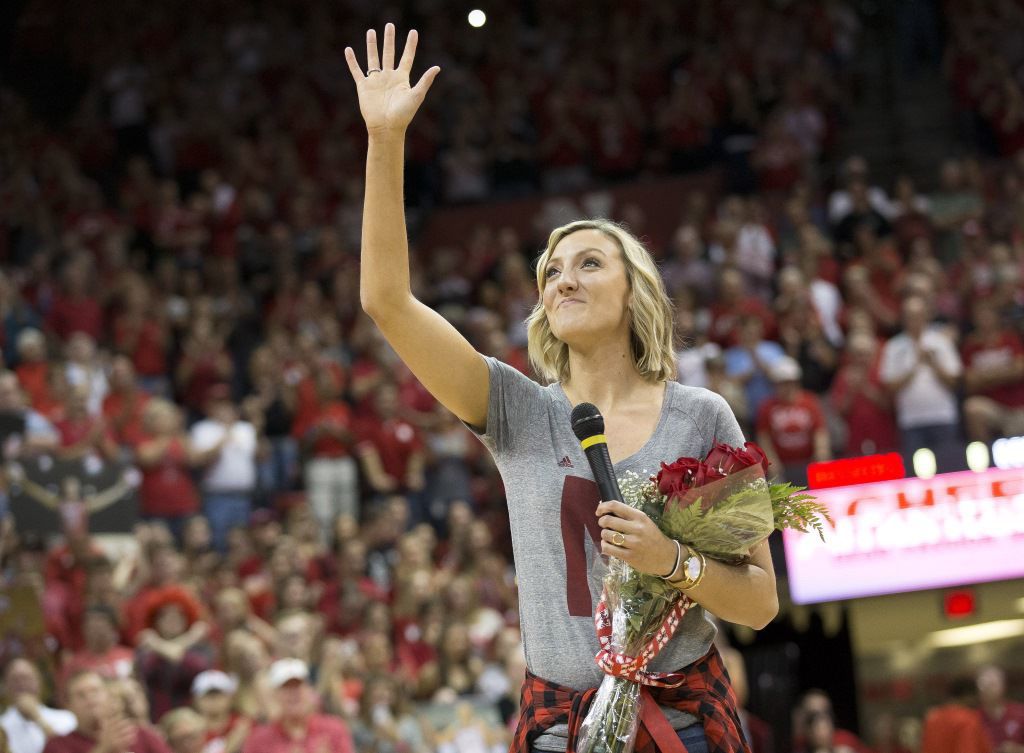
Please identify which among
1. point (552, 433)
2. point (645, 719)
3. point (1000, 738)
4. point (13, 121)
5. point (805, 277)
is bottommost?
point (1000, 738)

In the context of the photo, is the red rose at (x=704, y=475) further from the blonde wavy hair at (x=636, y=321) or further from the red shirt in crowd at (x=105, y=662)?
the red shirt in crowd at (x=105, y=662)

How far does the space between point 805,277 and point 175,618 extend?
5546mm

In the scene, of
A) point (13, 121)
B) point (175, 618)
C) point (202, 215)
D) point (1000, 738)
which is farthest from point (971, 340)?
point (13, 121)

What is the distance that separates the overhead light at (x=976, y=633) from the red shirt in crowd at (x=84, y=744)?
4.48 meters

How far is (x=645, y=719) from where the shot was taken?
97.5 inches

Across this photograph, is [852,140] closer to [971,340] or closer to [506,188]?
[506,188]

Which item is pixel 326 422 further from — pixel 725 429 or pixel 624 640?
pixel 624 640

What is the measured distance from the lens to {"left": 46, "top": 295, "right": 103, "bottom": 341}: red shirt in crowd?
35.1 feet

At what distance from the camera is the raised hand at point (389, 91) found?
2558 mm

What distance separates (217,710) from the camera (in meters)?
7.13

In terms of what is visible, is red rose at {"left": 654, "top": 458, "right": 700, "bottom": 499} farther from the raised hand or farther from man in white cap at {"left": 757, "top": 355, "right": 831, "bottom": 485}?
man in white cap at {"left": 757, "top": 355, "right": 831, "bottom": 485}

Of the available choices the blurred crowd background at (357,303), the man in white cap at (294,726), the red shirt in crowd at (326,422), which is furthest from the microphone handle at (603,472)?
the red shirt in crowd at (326,422)

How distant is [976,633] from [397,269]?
22.1 feet

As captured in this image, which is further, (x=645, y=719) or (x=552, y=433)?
(x=552, y=433)
